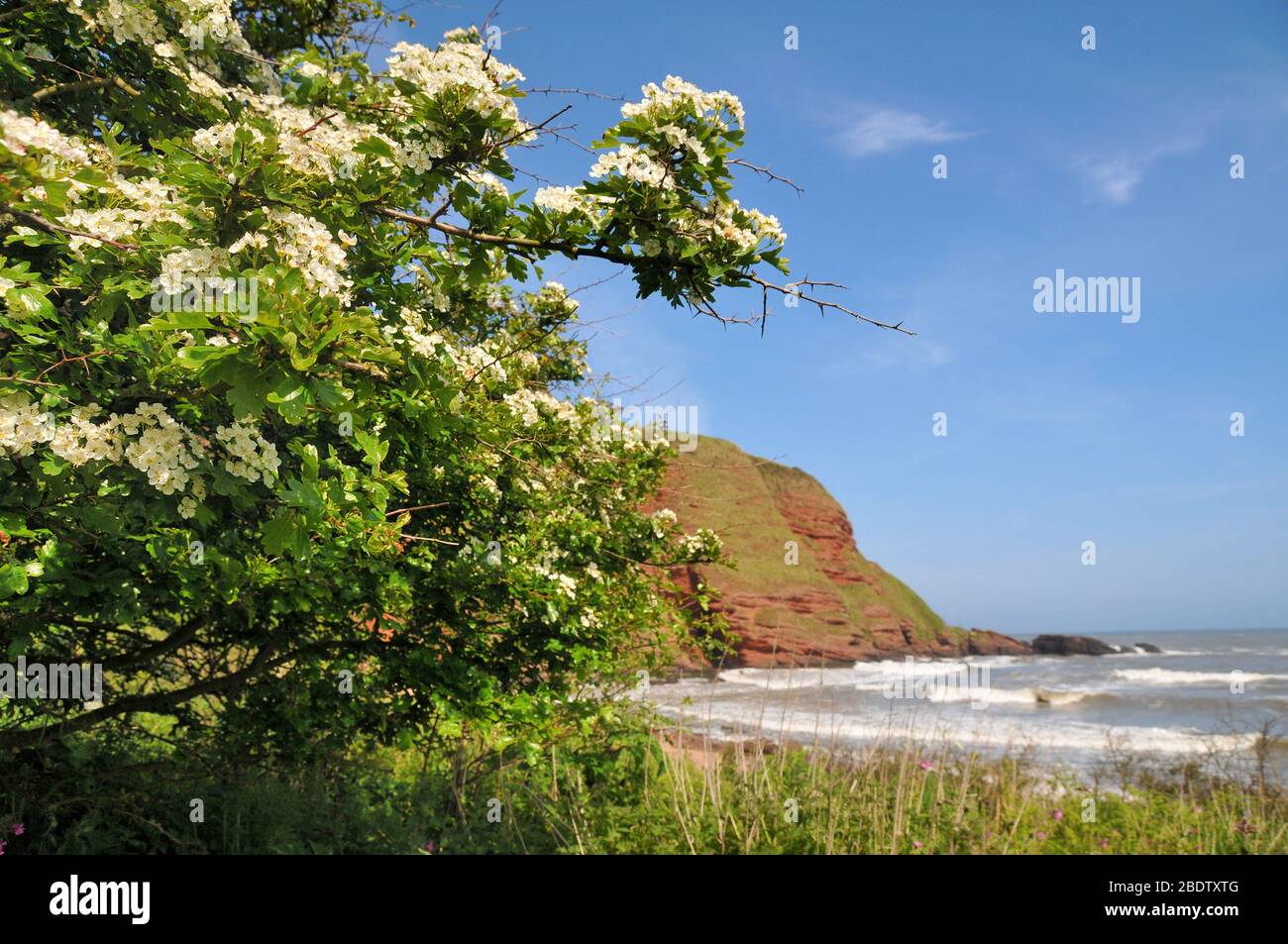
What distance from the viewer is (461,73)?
3.23 meters

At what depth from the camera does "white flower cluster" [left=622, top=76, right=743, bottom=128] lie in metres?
3.31

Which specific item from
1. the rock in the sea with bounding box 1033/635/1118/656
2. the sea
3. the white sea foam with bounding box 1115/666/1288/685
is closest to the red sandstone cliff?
the rock in the sea with bounding box 1033/635/1118/656

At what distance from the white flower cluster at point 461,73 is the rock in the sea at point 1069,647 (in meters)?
82.4

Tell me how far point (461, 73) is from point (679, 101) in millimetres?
Result: 917

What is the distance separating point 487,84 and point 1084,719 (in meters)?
27.8

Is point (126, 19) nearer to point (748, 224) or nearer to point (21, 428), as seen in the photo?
point (21, 428)

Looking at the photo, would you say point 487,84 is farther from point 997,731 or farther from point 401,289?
point 997,731

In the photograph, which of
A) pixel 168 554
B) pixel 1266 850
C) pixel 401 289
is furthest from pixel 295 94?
pixel 1266 850

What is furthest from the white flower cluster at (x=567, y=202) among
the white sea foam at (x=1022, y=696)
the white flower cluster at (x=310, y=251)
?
the white sea foam at (x=1022, y=696)

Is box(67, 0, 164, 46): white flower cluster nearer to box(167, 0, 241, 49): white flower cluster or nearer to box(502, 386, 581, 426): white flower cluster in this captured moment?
box(167, 0, 241, 49): white flower cluster

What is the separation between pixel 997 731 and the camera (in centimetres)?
2120

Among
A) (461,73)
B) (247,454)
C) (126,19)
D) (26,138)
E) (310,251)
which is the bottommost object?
(247,454)

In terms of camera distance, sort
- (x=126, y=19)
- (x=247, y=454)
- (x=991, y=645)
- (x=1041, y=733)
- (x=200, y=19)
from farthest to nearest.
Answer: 1. (x=991, y=645)
2. (x=1041, y=733)
3. (x=200, y=19)
4. (x=126, y=19)
5. (x=247, y=454)

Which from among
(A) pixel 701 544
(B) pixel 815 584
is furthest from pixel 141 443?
(B) pixel 815 584
